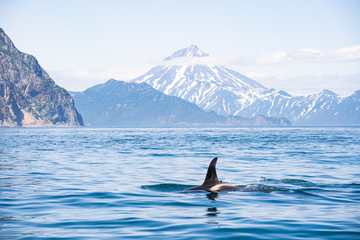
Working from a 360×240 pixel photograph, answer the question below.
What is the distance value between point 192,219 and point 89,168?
64.3 ft

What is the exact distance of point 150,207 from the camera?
55.5ft

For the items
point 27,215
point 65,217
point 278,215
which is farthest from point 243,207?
point 27,215

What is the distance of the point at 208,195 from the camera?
19297 millimetres

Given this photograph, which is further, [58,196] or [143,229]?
[58,196]

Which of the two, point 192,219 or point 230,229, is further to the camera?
point 192,219

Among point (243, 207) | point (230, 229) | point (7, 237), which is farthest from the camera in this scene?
point (243, 207)

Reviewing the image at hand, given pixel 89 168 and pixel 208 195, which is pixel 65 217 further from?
pixel 89 168

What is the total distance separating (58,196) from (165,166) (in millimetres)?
16020

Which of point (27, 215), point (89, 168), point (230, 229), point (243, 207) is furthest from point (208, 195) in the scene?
point (89, 168)

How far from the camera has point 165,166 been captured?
35.0 meters

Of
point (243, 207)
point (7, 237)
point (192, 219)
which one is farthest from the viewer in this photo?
point (243, 207)

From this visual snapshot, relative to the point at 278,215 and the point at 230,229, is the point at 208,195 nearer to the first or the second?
the point at 278,215

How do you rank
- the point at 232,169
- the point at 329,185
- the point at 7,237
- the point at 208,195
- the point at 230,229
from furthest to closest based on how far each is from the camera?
1. the point at 232,169
2. the point at 329,185
3. the point at 208,195
4. the point at 230,229
5. the point at 7,237

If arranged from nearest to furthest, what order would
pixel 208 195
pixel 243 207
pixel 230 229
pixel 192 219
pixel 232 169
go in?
pixel 230 229, pixel 192 219, pixel 243 207, pixel 208 195, pixel 232 169
